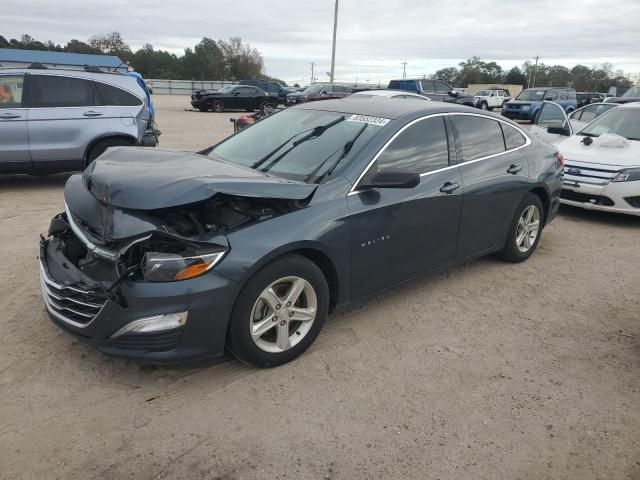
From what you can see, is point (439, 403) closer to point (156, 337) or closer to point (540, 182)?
point (156, 337)

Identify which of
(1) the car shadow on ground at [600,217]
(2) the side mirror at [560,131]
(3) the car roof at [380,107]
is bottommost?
(1) the car shadow on ground at [600,217]

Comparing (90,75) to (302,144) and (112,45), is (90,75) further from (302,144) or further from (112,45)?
(112,45)

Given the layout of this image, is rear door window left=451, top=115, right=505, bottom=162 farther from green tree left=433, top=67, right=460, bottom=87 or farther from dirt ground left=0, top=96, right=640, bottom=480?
green tree left=433, top=67, right=460, bottom=87

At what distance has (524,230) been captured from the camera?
17.4 ft

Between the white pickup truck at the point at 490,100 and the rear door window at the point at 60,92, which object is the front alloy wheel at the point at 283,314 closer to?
the rear door window at the point at 60,92

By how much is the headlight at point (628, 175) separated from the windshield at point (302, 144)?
4.56m

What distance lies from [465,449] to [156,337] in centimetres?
176

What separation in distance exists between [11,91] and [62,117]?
2.47 feet

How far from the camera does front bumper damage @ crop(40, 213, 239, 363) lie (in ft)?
9.13

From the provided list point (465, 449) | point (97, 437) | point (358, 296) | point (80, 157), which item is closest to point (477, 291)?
point (358, 296)

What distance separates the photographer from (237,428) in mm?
2781

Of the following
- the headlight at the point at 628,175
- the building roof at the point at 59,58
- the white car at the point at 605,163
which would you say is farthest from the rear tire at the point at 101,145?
the building roof at the point at 59,58

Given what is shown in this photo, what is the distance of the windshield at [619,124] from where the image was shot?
7770 mm

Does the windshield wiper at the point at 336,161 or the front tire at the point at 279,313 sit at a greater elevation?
the windshield wiper at the point at 336,161
